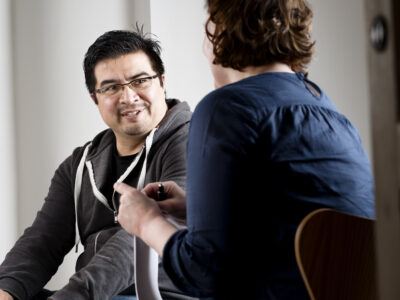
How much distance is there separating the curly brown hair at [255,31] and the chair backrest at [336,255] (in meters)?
0.34

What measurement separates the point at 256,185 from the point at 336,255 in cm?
16

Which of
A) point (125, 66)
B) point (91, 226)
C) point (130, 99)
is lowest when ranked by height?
point (91, 226)

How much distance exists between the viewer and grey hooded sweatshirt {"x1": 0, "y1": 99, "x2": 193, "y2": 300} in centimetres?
170

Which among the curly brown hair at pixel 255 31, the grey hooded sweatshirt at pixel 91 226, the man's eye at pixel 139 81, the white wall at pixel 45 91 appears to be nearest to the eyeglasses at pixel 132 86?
the man's eye at pixel 139 81

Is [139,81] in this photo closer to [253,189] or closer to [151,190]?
[151,190]

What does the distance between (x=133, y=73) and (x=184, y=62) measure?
847mm

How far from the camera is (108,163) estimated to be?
205cm

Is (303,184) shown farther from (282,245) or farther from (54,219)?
(54,219)

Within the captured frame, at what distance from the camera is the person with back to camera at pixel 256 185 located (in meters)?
0.83

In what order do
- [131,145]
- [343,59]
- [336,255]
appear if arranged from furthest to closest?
[343,59] < [131,145] < [336,255]

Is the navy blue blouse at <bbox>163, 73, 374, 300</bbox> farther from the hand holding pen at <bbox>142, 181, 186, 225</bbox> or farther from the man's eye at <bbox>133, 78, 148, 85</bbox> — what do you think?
the man's eye at <bbox>133, 78, 148, 85</bbox>

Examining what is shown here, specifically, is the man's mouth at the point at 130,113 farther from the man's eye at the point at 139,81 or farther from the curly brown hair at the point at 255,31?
the curly brown hair at the point at 255,31

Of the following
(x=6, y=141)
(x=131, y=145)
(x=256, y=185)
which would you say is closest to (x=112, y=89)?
(x=131, y=145)

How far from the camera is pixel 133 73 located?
2115 millimetres
